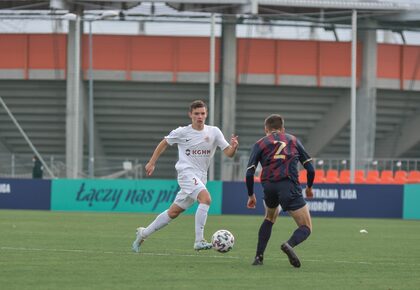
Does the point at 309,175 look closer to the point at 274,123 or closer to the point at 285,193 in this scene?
the point at 285,193

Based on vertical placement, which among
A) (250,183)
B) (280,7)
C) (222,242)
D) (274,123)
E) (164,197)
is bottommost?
(164,197)

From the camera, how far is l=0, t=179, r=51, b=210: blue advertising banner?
3600cm

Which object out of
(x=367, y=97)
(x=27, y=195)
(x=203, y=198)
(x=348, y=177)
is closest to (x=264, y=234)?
(x=203, y=198)

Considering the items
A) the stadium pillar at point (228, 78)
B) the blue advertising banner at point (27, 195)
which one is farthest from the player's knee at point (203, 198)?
the stadium pillar at point (228, 78)

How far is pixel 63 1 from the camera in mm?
44156

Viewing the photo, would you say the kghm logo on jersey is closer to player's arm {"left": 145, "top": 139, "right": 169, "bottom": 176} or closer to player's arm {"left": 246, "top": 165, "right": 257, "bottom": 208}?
player's arm {"left": 145, "top": 139, "right": 169, "bottom": 176}

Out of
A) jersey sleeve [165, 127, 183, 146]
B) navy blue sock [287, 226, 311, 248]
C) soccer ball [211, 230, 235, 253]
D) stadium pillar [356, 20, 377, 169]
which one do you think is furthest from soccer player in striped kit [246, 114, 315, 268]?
stadium pillar [356, 20, 377, 169]

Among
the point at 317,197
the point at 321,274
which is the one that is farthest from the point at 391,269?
the point at 317,197

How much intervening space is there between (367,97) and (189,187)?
114 feet

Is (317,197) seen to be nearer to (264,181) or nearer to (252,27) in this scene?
(252,27)

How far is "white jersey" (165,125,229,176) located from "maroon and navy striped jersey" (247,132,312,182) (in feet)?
6.11

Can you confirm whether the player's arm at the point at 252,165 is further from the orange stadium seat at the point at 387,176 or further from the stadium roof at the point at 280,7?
the stadium roof at the point at 280,7

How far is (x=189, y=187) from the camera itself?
1540 centimetres

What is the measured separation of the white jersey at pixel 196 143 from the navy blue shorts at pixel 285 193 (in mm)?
1942
